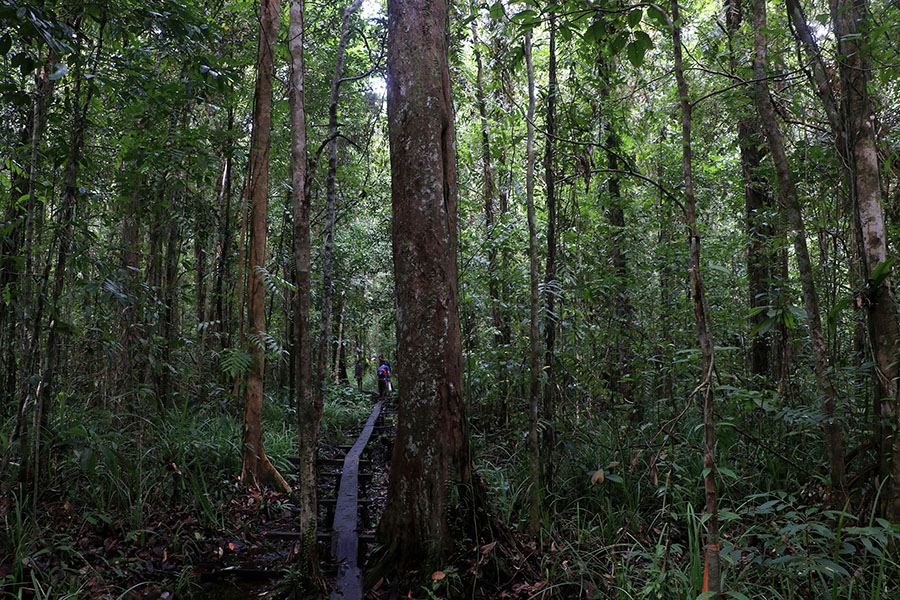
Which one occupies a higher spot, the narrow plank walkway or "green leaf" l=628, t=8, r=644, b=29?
"green leaf" l=628, t=8, r=644, b=29

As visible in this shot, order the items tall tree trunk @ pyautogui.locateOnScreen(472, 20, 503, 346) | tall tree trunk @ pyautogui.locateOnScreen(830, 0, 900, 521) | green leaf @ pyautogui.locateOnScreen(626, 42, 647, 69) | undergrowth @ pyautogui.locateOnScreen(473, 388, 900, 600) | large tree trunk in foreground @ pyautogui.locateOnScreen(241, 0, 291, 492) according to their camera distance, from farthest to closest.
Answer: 1. tall tree trunk @ pyautogui.locateOnScreen(472, 20, 503, 346)
2. large tree trunk in foreground @ pyautogui.locateOnScreen(241, 0, 291, 492)
3. tall tree trunk @ pyautogui.locateOnScreen(830, 0, 900, 521)
4. undergrowth @ pyautogui.locateOnScreen(473, 388, 900, 600)
5. green leaf @ pyautogui.locateOnScreen(626, 42, 647, 69)

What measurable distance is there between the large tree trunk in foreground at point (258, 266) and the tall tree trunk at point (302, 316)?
1.88 m

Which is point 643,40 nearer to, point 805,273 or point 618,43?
point 618,43

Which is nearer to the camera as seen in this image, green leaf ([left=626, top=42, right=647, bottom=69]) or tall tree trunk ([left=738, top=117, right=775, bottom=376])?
green leaf ([left=626, top=42, right=647, bottom=69])

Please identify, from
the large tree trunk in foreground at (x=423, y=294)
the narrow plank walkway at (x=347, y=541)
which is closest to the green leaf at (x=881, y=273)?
the large tree trunk in foreground at (x=423, y=294)

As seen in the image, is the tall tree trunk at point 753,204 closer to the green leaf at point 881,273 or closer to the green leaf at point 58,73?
the green leaf at point 881,273

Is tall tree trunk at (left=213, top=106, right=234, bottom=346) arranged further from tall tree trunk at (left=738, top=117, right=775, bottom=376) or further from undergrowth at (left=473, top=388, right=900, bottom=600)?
tall tree trunk at (left=738, top=117, right=775, bottom=376)

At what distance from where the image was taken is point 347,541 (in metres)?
4.17

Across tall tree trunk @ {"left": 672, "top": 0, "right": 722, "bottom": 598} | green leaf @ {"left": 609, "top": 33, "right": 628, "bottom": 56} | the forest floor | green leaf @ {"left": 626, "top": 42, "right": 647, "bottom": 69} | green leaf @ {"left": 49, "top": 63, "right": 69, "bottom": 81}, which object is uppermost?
green leaf @ {"left": 49, "top": 63, "right": 69, "bottom": 81}

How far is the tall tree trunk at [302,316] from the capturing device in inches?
144

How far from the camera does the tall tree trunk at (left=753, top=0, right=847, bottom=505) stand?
373 cm

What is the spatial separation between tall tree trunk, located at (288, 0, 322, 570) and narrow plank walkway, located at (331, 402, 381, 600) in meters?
0.28

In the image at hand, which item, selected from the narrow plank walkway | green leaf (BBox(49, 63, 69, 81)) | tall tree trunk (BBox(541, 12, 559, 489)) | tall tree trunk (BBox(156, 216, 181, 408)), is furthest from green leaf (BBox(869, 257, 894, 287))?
tall tree trunk (BBox(156, 216, 181, 408))

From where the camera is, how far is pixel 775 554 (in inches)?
133
